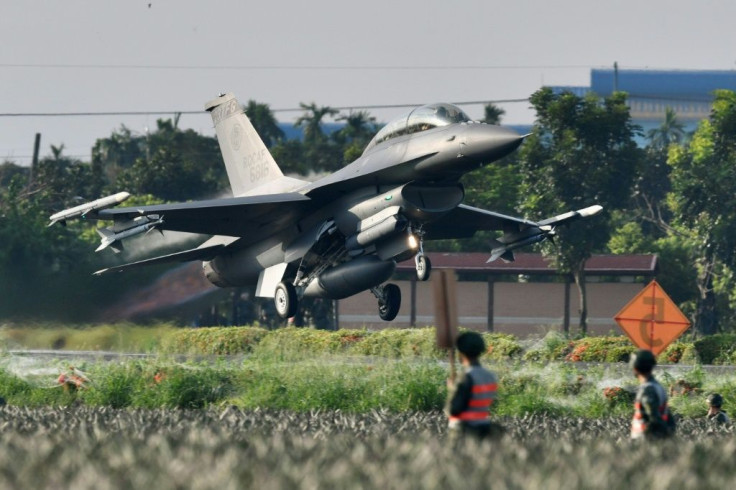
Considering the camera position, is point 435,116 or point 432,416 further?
point 435,116

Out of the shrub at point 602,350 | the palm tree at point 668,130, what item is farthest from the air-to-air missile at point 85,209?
the palm tree at point 668,130

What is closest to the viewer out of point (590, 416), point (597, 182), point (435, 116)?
point (590, 416)

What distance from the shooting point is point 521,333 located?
59.9 m

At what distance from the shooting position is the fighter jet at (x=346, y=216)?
→ 29.3m

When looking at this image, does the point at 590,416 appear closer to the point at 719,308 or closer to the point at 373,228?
the point at 373,228

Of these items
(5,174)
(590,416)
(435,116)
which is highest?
(5,174)

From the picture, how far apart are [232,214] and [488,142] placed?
8.94 m

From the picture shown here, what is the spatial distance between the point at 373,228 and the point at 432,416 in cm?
1000

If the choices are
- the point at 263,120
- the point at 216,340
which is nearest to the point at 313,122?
the point at 263,120

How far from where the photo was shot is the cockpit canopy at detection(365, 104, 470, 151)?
2914cm

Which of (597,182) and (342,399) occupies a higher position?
(597,182)

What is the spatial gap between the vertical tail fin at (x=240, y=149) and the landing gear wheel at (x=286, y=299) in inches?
188

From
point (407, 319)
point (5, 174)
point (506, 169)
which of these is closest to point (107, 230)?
point (407, 319)

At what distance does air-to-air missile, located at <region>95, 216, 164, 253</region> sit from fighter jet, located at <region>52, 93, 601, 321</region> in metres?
0.04
